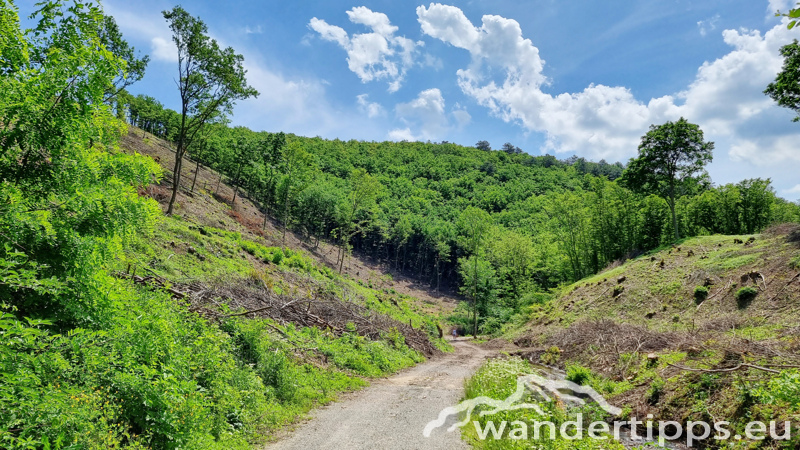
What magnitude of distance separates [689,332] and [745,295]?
14.4ft

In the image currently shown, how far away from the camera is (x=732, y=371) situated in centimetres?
827

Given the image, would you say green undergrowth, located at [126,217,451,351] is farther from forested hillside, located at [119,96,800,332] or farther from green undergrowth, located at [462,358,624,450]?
Answer: forested hillside, located at [119,96,800,332]

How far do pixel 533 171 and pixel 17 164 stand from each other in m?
148

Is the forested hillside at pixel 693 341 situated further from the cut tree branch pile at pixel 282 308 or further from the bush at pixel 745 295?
the cut tree branch pile at pixel 282 308

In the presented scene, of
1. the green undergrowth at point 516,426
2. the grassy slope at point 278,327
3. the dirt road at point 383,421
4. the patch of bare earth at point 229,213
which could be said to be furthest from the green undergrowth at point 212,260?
the green undergrowth at point 516,426

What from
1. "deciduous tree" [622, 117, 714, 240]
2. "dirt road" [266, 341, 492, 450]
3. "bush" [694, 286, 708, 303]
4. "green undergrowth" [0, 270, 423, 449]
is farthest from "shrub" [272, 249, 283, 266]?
"deciduous tree" [622, 117, 714, 240]

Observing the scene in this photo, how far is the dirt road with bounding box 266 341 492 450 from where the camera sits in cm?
661

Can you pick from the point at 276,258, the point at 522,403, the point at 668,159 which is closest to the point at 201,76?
the point at 276,258

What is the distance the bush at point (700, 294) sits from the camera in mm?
17188

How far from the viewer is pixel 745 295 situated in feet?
48.8

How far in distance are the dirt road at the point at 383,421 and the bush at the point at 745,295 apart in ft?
42.4

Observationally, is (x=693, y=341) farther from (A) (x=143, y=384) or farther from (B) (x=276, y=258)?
(B) (x=276, y=258)

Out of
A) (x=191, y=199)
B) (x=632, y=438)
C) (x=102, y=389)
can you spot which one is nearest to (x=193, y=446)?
(x=102, y=389)

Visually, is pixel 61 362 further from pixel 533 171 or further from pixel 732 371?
pixel 533 171
